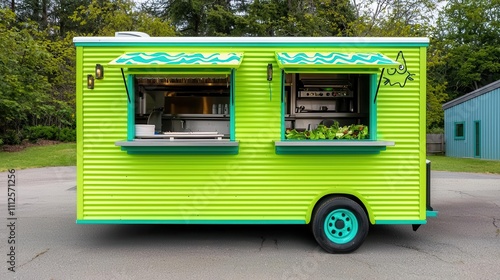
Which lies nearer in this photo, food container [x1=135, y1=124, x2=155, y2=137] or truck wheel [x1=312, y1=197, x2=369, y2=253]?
truck wheel [x1=312, y1=197, x2=369, y2=253]

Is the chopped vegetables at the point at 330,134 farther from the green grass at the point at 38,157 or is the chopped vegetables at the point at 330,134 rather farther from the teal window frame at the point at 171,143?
the green grass at the point at 38,157

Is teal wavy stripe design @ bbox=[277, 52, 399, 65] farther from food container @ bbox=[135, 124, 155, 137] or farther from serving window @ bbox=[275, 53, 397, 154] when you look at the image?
food container @ bbox=[135, 124, 155, 137]

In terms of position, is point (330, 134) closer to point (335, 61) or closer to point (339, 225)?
point (335, 61)

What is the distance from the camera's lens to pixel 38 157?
60.1 feet

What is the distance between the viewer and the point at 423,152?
512cm

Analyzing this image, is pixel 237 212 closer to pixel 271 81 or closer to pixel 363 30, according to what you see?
pixel 271 81

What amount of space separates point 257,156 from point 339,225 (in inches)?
53.2

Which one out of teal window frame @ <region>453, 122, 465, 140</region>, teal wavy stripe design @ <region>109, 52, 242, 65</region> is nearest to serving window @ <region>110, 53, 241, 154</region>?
teal wavy stripe design @ <region>109, 52, 242, 65</region>

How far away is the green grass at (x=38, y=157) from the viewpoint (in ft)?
53.5

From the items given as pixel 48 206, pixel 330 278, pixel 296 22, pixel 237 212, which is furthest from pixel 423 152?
pixel 296 22

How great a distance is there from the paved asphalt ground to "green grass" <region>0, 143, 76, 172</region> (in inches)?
385

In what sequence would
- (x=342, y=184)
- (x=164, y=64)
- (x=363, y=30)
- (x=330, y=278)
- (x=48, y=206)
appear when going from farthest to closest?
(x=363, y=30) < (x=48, y=206) < (x=342, y=184) < (x=164, y=64) < (x=330, y=278)

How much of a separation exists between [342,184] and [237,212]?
1.38m

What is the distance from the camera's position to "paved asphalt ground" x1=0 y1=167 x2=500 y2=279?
14.6 feet
